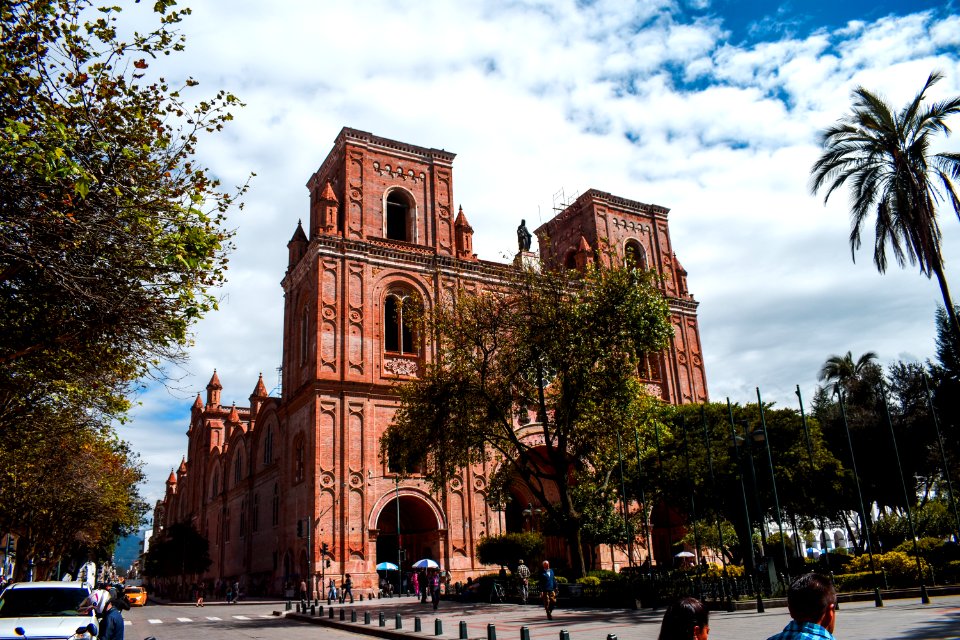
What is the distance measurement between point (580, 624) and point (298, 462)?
912 inches

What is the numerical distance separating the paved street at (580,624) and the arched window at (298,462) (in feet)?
34.0

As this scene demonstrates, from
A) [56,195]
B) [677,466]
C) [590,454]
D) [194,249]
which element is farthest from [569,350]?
[56,195]

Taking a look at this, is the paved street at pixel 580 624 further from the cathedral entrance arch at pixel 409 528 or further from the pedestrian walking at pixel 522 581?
the cathedral entrance arch at pixel 409 528

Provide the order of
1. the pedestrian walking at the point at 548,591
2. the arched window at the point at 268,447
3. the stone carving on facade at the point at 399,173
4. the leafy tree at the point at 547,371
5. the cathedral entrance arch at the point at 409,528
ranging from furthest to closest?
the arched window at the point at 268,447 → the stone carving on facade at the point at 399,173 → the cathedral entrance arch at the point at 409,528 → the leafy tree at the point at 547,371 → the pedestrian walking at the point at 548,591

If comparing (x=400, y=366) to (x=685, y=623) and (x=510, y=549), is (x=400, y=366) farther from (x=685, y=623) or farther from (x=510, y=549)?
(x=685, y=623)

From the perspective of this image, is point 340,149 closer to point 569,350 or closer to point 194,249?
point 569,350

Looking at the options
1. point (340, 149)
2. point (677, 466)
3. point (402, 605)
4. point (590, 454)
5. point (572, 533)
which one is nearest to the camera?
point (572, 533)

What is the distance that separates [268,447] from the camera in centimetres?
4212

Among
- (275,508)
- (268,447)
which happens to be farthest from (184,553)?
(275,508)

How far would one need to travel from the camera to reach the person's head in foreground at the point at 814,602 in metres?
3.59

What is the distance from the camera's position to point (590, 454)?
80.8 feet

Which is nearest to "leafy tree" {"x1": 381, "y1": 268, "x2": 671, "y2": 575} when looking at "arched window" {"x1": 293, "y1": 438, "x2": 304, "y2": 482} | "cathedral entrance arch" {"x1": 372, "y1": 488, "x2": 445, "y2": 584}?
"cathedral entrance arch" {"x1": 372, "y1": 488, "x2": 445, "y2": 584}

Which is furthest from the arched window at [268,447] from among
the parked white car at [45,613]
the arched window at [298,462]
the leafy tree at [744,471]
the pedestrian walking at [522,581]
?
the parked white car at [45,613]

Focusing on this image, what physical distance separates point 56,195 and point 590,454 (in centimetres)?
1890
